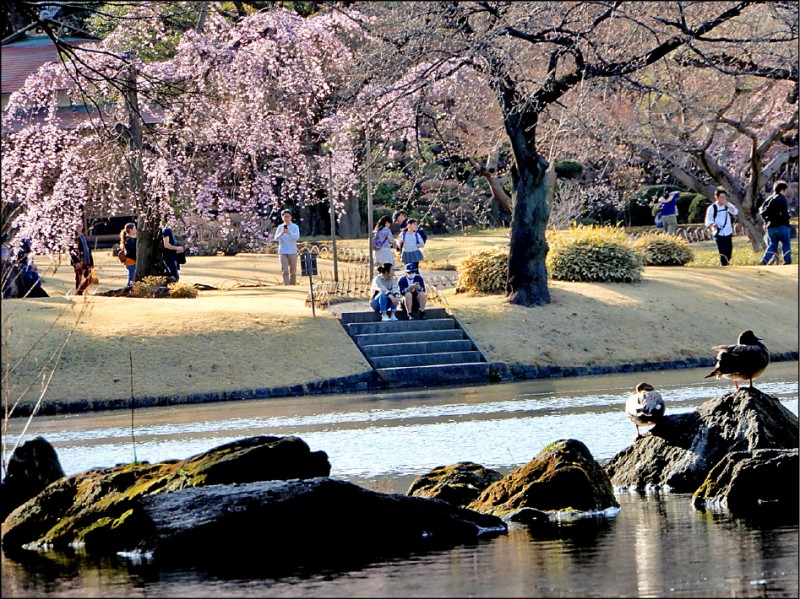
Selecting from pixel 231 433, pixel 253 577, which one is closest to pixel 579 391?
pixel 231 433

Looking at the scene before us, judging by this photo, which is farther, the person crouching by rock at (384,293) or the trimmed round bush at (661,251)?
the trimmed round bush at (661,251)

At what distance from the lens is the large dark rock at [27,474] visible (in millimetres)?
11930

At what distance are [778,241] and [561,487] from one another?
2426 centimetres

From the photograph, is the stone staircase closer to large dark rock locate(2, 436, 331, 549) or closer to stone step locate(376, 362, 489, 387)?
stone step locate(376, 362, 489, 387)

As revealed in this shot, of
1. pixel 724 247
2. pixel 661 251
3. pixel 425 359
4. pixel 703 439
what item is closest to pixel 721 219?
pixel 724 247

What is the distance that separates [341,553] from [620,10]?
36.7ft

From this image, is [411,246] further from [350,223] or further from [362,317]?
[350,223]

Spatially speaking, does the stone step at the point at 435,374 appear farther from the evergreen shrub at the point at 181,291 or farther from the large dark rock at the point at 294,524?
the large dark rock at the point at 294,524

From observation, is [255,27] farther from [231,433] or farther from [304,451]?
[304,451]

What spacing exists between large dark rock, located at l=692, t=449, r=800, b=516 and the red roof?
3669cm

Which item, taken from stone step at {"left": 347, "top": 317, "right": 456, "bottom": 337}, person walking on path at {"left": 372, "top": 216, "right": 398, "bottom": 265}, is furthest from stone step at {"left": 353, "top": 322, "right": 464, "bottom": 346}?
person walking on path at {"left": 372, "top": 216, "right": 398, "bottom": 265}

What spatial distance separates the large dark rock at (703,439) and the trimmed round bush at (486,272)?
16.7 metres

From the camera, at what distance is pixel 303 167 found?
33.1 metres

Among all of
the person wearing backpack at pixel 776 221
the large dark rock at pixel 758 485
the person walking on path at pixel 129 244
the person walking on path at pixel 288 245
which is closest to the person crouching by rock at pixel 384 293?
the person walking on path at pixel 288 245
